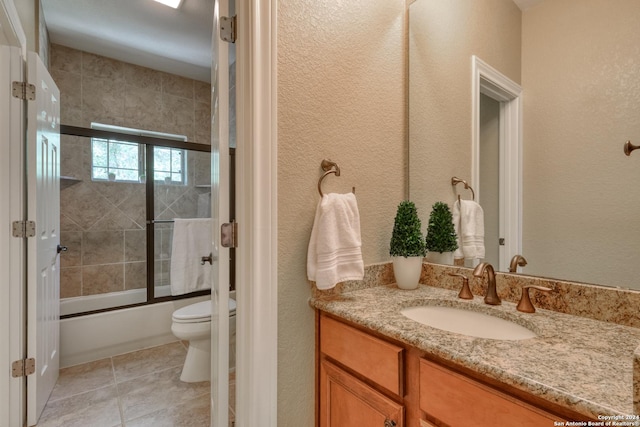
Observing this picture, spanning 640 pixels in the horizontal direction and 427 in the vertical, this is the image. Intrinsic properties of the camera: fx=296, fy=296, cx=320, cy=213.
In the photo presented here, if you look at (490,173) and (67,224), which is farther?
(67,224)

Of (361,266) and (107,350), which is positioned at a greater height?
(361,266)

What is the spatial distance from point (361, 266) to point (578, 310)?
2.12ft

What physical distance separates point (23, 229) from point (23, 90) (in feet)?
2.28

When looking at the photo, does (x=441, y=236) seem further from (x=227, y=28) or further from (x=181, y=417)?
(x=181, y=417)

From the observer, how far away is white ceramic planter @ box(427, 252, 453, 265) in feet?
4.17

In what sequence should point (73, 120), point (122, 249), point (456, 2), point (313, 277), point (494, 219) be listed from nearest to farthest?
point (313, 277)
point (494, 219)
point (456, 2)
point (73, 120)
point (122, 249)

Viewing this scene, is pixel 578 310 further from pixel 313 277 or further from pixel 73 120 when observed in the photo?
pixel 73 120

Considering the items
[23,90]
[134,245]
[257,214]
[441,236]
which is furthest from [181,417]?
[134,245]

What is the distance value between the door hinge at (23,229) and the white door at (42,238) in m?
0.02

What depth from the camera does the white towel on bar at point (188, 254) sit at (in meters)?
2.55

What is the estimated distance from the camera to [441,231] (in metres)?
1.29

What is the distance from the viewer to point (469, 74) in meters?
1.25

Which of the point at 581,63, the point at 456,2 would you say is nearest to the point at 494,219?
the point at 581,63

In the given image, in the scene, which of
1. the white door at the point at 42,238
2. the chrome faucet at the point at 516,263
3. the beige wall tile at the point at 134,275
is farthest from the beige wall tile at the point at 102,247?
the chrome faucet at the point at 516,263
